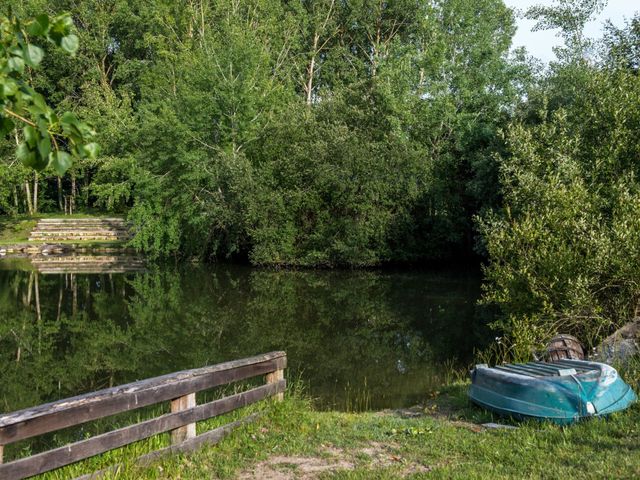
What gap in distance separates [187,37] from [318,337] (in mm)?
33922

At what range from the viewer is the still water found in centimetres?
1189

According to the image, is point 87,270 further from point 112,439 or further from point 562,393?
point 562,393

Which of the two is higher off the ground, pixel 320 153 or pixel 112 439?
pixel 320 153

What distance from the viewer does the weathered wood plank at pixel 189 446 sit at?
5164 mm

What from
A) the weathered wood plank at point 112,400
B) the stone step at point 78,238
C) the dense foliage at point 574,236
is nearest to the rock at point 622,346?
the dense foliage at point 574,236

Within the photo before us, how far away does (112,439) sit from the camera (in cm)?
523

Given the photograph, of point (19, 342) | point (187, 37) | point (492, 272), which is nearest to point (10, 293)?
point (19, 342)

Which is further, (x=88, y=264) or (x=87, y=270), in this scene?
(x=88, y=264)

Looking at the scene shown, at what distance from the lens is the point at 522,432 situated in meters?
6.68

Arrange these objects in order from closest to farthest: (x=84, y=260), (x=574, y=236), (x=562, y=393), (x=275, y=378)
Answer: (x=562, y=393)
(x=275, y=378)
(x=574, y=236)
(x=84, y=260)

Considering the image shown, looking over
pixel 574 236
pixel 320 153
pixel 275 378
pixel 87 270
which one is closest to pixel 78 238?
pixel 87 270

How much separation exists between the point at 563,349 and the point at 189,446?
658 centimetres

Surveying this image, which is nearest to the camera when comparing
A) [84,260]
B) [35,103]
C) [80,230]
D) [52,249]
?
[35,103]

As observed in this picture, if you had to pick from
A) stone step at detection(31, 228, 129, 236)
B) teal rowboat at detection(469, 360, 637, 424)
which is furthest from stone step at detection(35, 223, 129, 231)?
teal rowboat at detection(469, 360, 637, 424)
